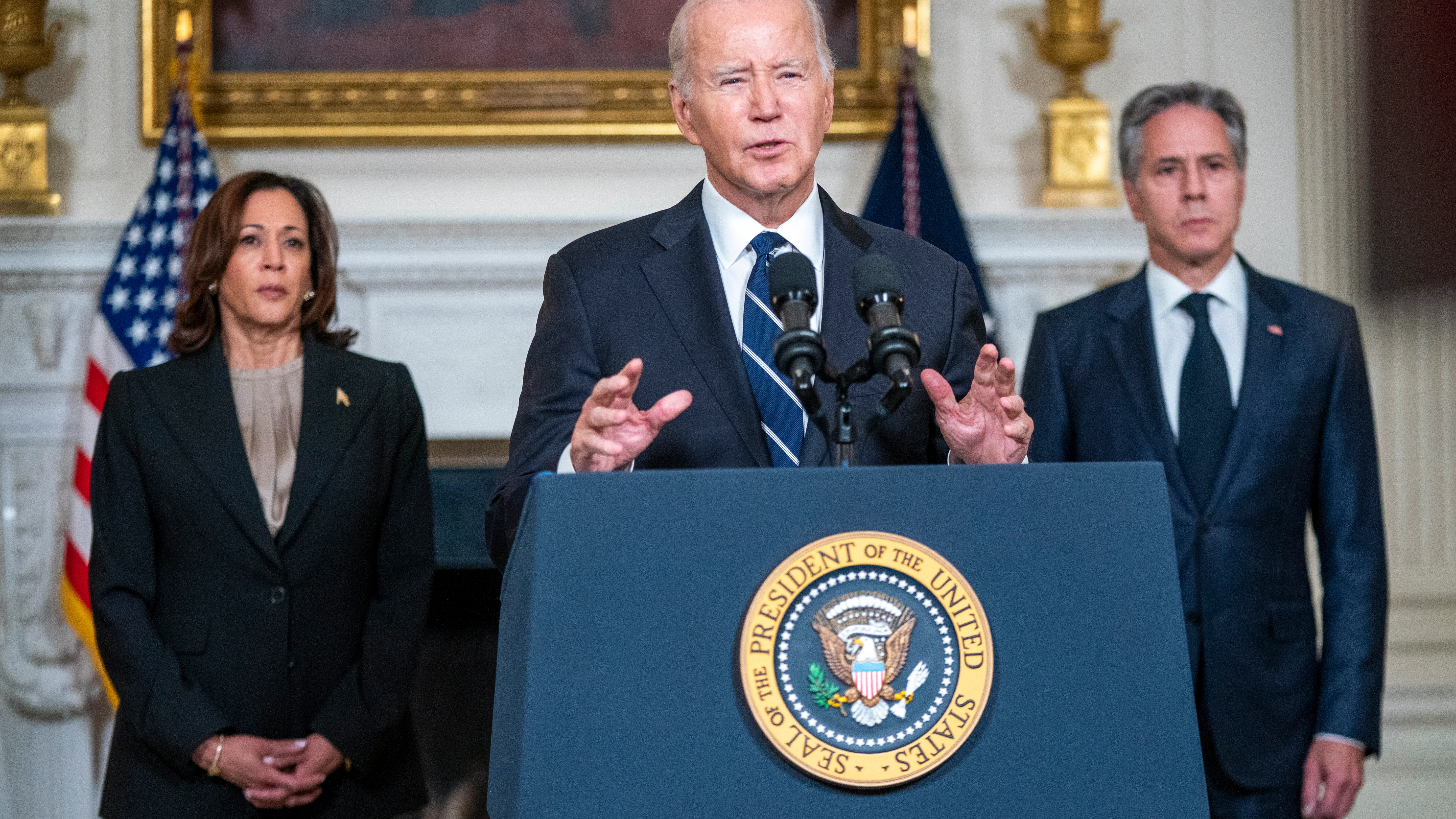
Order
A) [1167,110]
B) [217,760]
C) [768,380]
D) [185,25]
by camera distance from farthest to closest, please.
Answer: [185,25], [1167,110], [217,760], [768,380]

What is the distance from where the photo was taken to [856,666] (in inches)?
52.1

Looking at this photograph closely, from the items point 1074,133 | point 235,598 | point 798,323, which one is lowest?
point 235,598

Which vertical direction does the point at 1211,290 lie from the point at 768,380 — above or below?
above

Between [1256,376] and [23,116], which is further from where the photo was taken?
[23,116]

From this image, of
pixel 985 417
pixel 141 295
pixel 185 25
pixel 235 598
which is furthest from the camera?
pixel 185 25

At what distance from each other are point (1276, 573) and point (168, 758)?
2.09 m

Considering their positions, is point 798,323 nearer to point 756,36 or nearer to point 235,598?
point 756,36

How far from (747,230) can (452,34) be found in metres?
3.01

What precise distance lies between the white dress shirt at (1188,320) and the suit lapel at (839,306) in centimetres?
116

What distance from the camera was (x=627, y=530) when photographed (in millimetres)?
1357

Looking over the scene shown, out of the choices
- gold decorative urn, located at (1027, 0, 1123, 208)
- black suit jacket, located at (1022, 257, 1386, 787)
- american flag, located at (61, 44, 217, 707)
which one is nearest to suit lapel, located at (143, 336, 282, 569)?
american flag, located at (61, 44, 217, 707)

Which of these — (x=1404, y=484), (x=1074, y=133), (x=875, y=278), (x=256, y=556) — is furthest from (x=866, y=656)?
(x=1404, y=484)

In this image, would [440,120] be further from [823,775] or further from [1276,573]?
[823,775]

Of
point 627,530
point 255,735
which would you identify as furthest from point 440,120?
point 627,530
